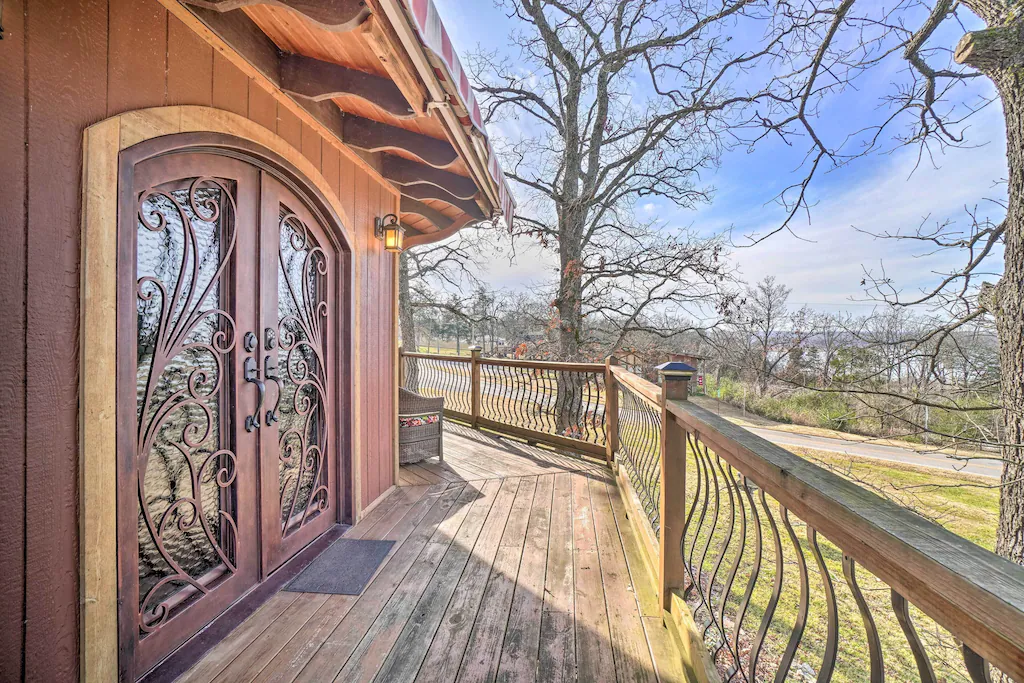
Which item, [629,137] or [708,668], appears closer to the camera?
[708,668]

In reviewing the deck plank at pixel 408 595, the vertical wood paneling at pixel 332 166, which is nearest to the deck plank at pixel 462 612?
the deck plank at pixel 408 595

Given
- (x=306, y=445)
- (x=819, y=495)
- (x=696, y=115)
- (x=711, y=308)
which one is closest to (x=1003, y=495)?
(x=819, y=495)

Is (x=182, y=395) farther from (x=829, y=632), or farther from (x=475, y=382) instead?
(x=475, y=382)

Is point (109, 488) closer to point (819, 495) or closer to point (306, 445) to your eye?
point (306, 445)

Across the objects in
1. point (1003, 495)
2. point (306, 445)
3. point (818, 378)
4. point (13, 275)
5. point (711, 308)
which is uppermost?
point (711, 308)

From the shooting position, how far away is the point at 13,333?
1.05m

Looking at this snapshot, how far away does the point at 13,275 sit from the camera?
→ 3.42ft

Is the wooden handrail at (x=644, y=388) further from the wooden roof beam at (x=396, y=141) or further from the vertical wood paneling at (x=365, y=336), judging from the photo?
the vertical wood paneling at (x=365, y=336)

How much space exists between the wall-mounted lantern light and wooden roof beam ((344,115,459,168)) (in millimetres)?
640

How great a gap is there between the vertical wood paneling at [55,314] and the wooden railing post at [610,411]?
11.0ft

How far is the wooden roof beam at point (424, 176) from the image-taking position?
292 centimetres

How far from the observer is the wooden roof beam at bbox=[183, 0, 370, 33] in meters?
1.23

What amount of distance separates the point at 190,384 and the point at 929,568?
2229 mm

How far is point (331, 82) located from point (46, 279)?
139 centimetres
